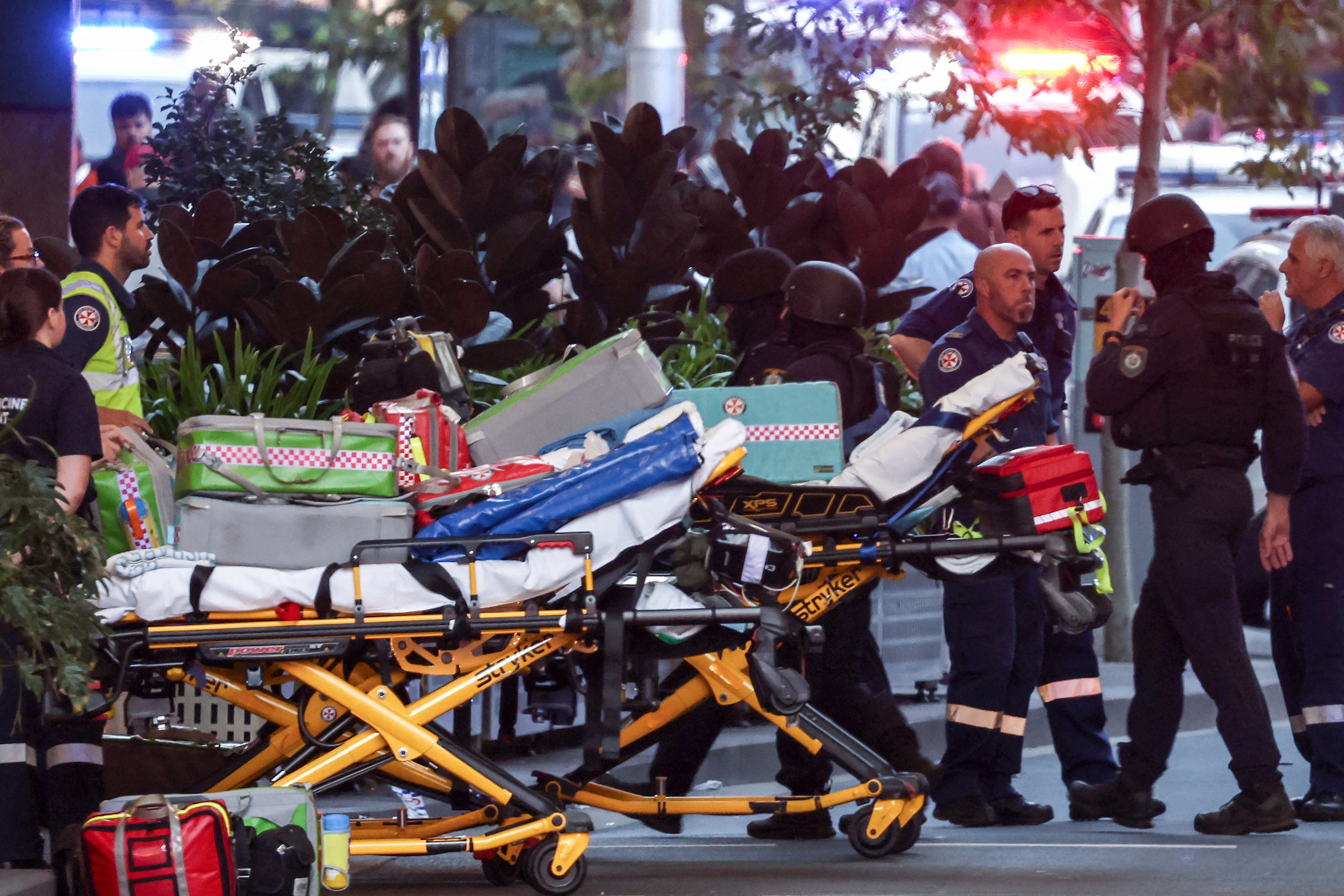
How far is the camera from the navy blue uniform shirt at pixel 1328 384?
7.46 metres

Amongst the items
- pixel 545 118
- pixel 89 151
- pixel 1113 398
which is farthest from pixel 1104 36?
pixel 89 151

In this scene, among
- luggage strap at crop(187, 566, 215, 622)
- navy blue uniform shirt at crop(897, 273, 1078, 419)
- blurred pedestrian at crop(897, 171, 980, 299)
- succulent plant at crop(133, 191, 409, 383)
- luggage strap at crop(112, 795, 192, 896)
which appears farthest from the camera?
blurred pedestrian at crop(897, 171, 980, 299)

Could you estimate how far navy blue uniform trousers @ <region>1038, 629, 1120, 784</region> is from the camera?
291 inches

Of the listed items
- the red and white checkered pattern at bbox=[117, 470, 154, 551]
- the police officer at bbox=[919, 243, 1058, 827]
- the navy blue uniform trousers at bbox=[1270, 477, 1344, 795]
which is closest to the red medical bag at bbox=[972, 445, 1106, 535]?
the police officer at bbox=[919, 243, 1058, 827]

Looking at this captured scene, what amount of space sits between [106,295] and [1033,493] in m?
2.92

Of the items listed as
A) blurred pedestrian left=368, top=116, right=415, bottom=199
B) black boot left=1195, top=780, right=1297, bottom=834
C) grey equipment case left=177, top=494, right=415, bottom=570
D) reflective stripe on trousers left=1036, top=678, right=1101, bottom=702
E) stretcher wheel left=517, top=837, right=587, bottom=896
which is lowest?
black boot left=1195, top=780, right=1297, bottom=834

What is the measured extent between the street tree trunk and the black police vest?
3.23 meters

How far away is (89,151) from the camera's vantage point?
2380 centimetres

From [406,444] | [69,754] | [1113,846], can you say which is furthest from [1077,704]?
[69,754]

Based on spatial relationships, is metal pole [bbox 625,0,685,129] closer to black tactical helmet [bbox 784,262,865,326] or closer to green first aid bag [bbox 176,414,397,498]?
black tactical helmet [bbox 784,262,865,326]

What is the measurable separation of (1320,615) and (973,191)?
7892mm

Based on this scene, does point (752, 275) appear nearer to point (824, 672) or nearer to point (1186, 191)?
point (824, 672)

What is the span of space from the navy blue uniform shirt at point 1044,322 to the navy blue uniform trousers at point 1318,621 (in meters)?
0.94

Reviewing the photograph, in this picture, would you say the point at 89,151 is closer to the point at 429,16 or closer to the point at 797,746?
the point at 429,16
